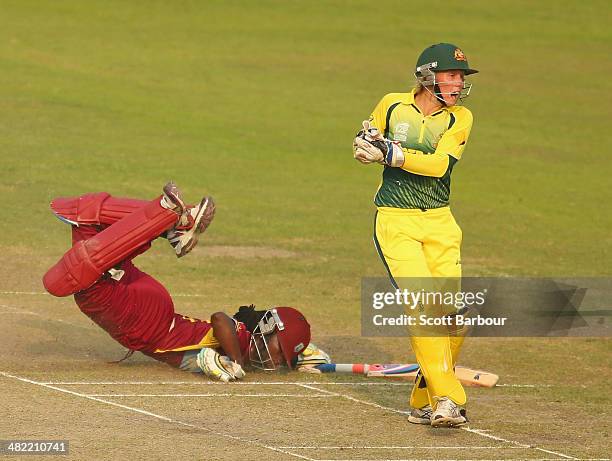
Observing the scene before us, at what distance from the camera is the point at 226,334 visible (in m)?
12.0

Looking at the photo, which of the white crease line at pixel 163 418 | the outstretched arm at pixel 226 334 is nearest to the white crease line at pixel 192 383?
the white crease line at pixel 163 418

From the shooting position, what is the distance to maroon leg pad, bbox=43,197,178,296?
1134 cm

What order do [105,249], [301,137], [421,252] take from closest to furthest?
[421,252] → [105,249] → [301,137]

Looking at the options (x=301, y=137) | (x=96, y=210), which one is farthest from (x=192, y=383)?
(x=301, y=137)

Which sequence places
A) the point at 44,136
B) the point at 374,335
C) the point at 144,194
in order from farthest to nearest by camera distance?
the point at 44,136 < the point at 144,194 < the point at 374,335

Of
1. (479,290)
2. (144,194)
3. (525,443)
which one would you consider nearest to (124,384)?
(525,443)

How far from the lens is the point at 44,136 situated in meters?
26.8

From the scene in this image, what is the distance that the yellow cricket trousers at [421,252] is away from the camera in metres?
10.4

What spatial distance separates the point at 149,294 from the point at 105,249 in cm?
81

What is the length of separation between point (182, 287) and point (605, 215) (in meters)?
9.68

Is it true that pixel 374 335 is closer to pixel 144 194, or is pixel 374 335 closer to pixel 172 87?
pixel 144 194

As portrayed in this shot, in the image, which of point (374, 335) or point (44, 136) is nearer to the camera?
point (374, 335)

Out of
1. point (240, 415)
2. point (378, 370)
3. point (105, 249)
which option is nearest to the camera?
point (240, 415)

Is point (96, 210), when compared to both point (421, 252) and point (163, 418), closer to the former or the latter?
point (163, 418)
